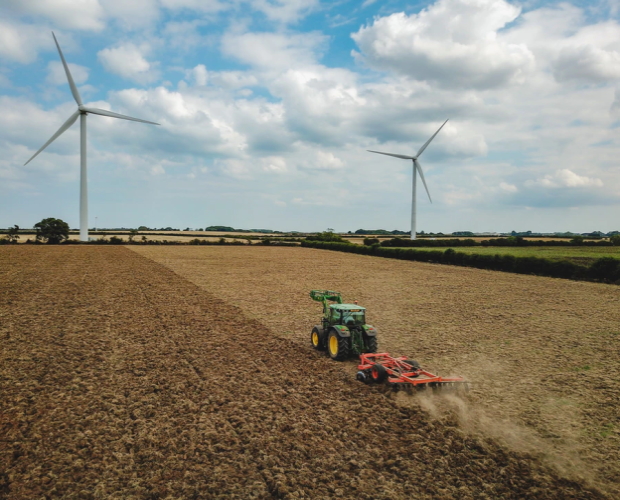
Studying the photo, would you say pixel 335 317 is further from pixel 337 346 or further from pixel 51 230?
pixel 51 230

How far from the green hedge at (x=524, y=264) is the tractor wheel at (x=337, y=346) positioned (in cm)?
3198

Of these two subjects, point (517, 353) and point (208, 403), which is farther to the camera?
point (517, 353)

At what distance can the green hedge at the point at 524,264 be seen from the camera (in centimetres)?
3531

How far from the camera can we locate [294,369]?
1198cm

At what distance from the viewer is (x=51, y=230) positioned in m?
93.1

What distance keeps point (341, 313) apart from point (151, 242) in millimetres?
93447

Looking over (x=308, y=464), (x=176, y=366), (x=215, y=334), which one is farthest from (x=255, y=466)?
(x=215, y=334)

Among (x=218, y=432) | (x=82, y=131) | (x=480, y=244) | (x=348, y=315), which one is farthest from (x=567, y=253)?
(x=82, y=131)

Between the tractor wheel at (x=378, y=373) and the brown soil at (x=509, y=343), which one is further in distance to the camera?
the tractor wheel at (x=378, y=373)

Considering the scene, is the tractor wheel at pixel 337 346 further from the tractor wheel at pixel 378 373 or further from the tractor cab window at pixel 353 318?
the tractor wheel at pixel 378 373

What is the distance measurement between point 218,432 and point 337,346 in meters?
5.02

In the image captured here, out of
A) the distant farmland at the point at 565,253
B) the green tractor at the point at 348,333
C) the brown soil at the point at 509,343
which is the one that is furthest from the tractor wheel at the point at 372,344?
the distant farmland at the point at 565,253

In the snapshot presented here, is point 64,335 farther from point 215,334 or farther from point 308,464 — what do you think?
point 308,464

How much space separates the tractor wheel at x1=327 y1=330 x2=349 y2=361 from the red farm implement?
845mm
